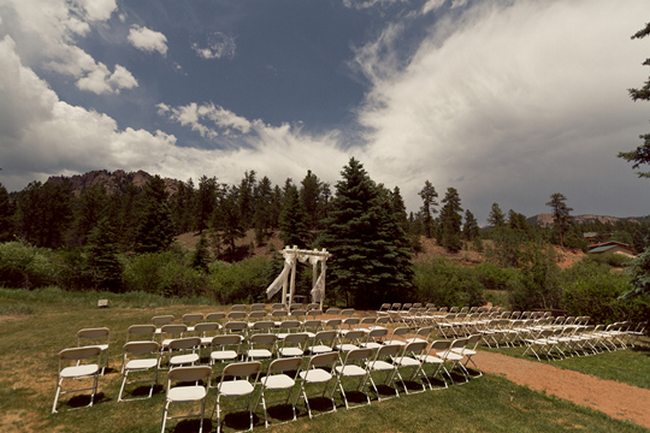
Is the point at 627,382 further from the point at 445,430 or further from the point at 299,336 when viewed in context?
the point at 299,336

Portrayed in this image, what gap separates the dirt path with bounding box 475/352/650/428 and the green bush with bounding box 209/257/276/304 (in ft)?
54.4

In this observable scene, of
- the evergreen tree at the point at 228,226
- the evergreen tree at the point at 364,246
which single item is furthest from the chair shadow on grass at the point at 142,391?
the evergreen tree at the point at 228,226

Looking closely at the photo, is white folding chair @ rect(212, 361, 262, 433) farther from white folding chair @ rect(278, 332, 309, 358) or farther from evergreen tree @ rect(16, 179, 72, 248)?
evergreen tree @ rect(16, 179, 72, 248)

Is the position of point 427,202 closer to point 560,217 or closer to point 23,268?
point 560,217

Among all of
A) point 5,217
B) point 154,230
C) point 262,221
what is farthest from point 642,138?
point 5,217

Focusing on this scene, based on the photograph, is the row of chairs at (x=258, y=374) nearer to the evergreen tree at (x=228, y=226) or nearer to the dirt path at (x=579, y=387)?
the dirt path at (x=579, y=387)

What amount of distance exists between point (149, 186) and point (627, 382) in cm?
6070

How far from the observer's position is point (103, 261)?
87.0 feet

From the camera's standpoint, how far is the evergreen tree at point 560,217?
217 ft

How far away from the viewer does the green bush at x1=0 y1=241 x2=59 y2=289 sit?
24.0 metres

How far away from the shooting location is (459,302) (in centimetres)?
2173

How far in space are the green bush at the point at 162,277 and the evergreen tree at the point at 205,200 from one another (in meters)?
40.1

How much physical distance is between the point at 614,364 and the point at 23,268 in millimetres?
34537

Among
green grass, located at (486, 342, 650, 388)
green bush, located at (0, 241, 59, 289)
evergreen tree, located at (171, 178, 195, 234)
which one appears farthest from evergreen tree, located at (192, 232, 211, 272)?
evergreen tree, located at (171, 178, 195, 234)
